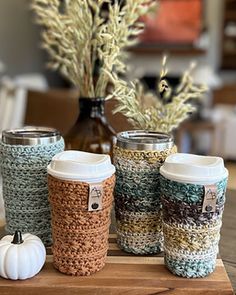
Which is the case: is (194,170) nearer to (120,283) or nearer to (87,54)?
(120,283)

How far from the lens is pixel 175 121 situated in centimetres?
125

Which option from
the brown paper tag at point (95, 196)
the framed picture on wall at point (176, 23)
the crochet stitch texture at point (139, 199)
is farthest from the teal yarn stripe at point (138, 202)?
the framed picture on wall at point (176, 23)

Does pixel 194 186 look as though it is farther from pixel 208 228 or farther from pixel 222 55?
pixel 222 55

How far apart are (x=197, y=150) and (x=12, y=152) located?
4.88m

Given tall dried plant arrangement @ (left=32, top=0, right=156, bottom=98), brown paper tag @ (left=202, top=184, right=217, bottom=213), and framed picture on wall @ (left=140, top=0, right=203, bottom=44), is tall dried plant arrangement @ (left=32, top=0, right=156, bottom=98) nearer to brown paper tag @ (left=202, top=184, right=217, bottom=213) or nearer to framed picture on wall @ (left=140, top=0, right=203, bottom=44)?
brown paper tag @ (left=202, top=184, right=217, bottom=213)

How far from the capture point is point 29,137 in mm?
989

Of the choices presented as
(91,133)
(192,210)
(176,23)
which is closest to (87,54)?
(91,133)

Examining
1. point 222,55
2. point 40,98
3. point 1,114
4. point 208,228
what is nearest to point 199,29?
point 222,55

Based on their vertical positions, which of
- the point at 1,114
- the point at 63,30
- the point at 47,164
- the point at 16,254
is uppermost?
the point at 63,30

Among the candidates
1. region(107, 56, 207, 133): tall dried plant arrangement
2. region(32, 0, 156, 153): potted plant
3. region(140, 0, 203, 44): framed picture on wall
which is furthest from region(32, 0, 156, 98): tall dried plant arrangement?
region(140, 0, 203, 44): framed picture on wall

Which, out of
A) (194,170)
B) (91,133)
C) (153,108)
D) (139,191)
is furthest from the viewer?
(91,133)

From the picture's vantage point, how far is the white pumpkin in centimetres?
86

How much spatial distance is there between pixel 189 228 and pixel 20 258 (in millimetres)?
307

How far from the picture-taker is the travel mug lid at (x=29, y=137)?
0.98 meters
